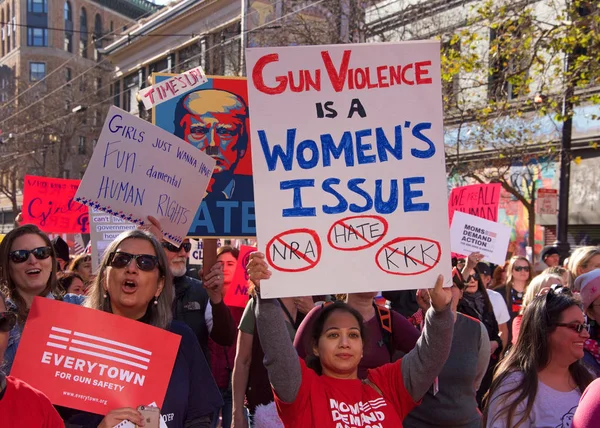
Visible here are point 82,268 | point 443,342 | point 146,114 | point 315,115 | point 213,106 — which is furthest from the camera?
point 146,114

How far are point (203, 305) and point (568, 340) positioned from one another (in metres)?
2.35

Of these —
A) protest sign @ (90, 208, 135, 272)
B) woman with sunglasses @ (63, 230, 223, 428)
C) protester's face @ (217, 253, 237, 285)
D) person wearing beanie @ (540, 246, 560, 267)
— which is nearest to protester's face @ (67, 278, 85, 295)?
protest sign @ (90, 208, 135, 272)

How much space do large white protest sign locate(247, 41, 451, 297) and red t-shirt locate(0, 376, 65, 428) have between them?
3.63 ft

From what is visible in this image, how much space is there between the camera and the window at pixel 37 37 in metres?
61.8

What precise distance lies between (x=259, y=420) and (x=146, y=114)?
22.8 metres

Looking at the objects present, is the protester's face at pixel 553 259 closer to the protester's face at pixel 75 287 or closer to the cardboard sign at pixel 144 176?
the protester's face at pixel 75 287

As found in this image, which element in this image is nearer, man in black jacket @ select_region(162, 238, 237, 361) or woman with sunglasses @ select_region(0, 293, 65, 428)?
woman with sunglasses @ select_region(0, 293, 65, 428)

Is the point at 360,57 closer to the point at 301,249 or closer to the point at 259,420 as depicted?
the point at 301,249

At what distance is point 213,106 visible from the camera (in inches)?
195

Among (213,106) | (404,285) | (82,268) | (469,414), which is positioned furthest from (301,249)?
(82,268)

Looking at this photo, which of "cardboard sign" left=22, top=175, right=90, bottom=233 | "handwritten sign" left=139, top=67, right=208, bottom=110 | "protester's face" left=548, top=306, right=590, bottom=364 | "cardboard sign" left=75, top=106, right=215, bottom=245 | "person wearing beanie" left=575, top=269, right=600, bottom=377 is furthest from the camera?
"cardboard sign" left=22, top=175, right=90, bottom=233

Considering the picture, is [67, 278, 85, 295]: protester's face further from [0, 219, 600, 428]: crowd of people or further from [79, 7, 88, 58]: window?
[79, 7, 88, 58]: window

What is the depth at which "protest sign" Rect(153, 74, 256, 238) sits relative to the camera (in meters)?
4.65

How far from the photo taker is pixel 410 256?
3174 mm
